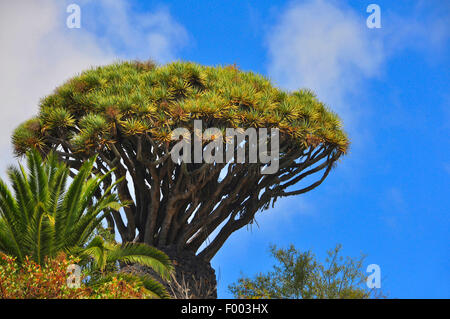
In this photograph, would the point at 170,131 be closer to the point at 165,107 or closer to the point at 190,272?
the point at 165,107

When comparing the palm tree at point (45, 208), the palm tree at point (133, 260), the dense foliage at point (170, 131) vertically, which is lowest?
the palm tree at point (133, 260)

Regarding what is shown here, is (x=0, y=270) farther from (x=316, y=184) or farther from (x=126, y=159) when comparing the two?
(x=316, y=184)

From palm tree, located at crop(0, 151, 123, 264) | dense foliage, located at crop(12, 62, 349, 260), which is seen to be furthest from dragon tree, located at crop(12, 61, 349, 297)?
palm tree, located at crop(0, 151, 123, 264)

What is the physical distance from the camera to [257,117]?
14.5 metres

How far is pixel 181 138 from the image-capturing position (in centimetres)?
1423

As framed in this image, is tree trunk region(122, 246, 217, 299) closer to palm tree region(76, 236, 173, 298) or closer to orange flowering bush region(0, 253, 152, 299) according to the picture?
palm tree region(76, 236, 173, 298)

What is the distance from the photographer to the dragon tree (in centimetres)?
1435

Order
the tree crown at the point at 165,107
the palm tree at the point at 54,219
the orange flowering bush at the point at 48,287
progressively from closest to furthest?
1. the orange flowering bush at the point at 48,287
2. the palm tree at the point at 54,219
3. the tree crown at the point at 165,107

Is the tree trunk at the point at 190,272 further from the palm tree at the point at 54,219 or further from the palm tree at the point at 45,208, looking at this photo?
the palm tree at the point at 45,208

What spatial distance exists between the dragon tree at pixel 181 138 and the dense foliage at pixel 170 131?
3 centimetres

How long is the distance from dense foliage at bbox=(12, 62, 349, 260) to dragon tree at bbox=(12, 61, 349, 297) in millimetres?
30

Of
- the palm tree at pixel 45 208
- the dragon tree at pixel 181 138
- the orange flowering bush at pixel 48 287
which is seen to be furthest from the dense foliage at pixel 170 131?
the orange flowering bush at pixel 48 287

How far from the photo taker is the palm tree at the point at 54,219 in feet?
39.1
